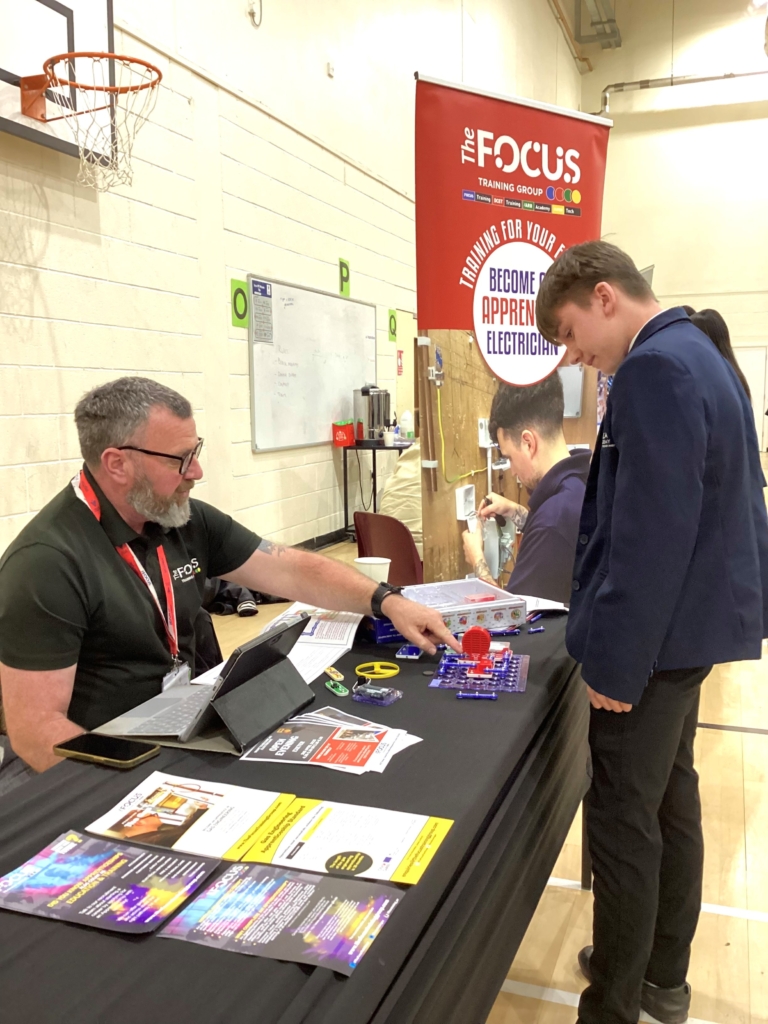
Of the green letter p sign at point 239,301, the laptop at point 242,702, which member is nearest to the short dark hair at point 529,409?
the laptop at point 242,702

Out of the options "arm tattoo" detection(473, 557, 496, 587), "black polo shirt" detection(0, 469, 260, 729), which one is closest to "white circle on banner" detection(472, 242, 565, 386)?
"arm tattoo" detection(473, 557, 496, 587)

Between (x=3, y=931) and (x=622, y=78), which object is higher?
(x=622, y=78)

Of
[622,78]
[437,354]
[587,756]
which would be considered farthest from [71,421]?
[622,78]

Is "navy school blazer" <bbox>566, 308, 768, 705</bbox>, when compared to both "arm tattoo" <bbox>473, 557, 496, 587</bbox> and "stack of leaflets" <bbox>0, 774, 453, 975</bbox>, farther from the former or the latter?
"arm tattoo" <bbox>473, 557, 496, 587</bbox>

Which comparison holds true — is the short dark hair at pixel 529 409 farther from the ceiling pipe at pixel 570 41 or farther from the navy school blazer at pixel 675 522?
the ceiling pipe at pixel 570 41

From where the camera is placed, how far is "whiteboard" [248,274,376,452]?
495 centimetres

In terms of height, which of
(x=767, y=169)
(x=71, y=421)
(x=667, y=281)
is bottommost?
(x=71, y=421)

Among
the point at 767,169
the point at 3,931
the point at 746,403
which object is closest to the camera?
the point at 3,931

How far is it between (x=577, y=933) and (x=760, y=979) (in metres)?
0.39

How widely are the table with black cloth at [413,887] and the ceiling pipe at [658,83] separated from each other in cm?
1114

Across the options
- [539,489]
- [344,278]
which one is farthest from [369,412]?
[539,489]

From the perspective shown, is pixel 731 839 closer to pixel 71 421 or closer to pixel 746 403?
pixel 746 403

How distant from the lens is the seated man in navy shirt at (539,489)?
6.53 feet

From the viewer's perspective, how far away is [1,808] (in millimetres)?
970
